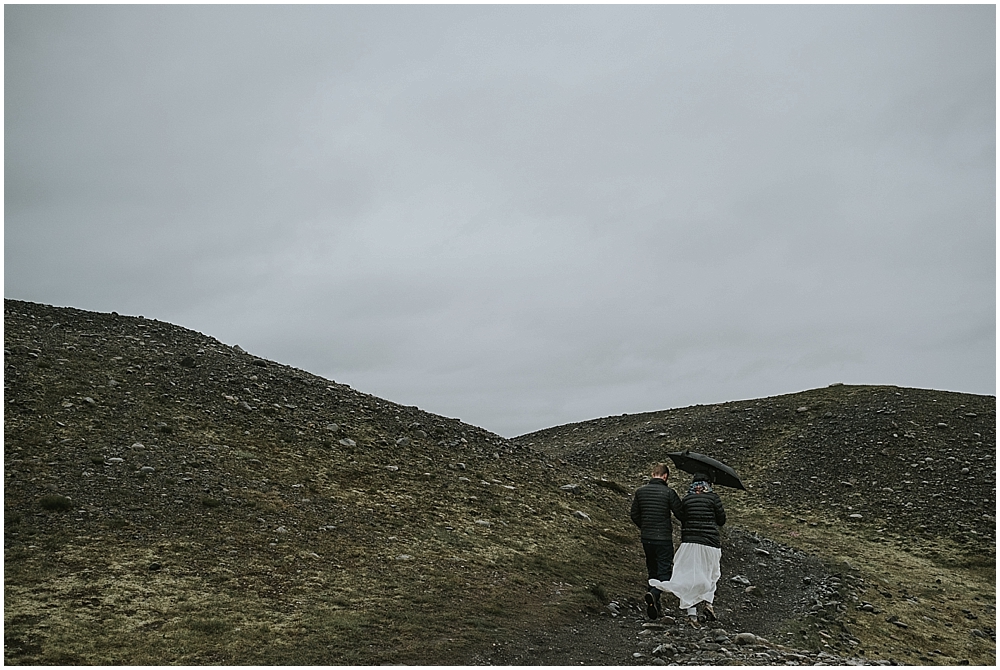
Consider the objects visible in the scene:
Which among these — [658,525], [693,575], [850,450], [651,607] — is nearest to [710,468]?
[658,525]

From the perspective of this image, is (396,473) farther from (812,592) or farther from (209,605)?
(812,592)

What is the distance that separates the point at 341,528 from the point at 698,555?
811 centimetres

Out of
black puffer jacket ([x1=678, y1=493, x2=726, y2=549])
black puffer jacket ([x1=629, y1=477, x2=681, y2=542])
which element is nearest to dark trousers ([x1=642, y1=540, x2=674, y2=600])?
black puffer jacket ([x1=629, y1=477, x2=681, y2=542])

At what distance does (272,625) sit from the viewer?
11.0 meters

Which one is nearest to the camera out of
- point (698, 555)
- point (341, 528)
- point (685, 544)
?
point (698, 555)

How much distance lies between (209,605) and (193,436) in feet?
32.1

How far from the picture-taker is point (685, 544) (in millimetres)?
13320

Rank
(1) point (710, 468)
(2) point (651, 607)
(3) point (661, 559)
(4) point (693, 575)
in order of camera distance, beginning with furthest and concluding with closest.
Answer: (1) point (710, 468)
(3) point (661, 559)
(4) point (693, 575)
(2) point (651, 607)

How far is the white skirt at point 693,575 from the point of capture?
12.9m

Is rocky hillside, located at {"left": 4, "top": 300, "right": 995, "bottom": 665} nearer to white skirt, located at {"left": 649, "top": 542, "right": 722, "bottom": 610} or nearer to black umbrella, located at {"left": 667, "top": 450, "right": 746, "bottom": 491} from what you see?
white skirt, located at {"left": 649, "top": 542, "right": 722, "bottom": 610}

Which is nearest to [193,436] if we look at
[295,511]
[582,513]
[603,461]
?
[295,511]

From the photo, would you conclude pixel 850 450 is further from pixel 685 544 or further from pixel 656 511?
pixel 656 511

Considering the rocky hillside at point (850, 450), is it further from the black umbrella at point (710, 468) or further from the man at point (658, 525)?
the man at point (658, 525)

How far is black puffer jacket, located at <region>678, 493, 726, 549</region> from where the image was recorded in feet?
43.4
